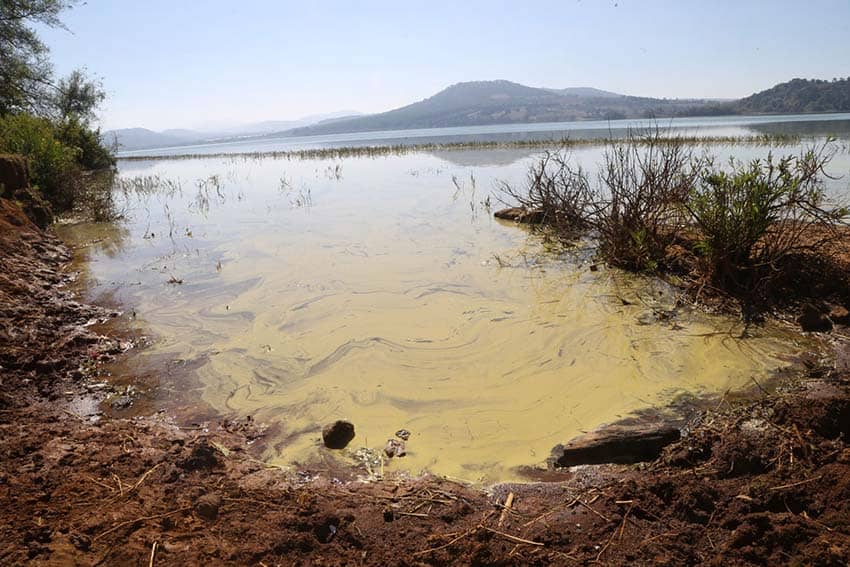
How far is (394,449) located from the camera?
2943 millimetres

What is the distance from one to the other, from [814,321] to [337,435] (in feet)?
13.7

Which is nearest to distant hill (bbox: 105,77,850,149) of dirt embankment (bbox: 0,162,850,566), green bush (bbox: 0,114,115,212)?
green bush (bbox: 0,114,115,212)

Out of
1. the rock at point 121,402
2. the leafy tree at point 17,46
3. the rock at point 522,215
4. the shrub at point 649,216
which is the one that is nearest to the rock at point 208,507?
the rock at point 121,402

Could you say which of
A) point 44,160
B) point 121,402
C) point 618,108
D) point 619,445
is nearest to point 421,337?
point 619,445

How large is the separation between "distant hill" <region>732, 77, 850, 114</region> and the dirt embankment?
94.0 m

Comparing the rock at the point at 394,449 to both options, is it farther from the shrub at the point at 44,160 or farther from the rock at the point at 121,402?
the shrub at the point at 44,160

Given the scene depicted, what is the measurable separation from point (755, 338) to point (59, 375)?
5.80 metres

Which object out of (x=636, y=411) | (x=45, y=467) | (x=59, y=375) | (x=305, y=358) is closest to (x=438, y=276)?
(x=305, y=358)

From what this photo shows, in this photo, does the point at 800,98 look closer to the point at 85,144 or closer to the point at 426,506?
the point at 85,144

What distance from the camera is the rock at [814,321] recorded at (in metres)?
4.14

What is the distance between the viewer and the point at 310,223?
1009 centimetres

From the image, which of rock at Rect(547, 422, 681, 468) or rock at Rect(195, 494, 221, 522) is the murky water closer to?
rock at Rect(547, 422, 681, 468)

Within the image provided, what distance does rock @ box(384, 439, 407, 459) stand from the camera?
2.90 metres

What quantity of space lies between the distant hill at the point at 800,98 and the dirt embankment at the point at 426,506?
94.0m
